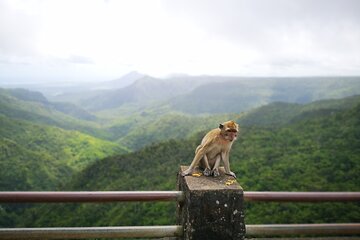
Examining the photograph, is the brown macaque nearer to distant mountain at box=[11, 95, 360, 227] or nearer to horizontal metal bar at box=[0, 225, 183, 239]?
horizontal metal bar at box=[0, 225, 183, 239]

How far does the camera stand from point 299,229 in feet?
10.8

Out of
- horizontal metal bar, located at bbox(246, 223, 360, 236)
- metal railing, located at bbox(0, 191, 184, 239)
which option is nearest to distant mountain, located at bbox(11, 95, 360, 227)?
horizontal metal bar, located at bbox(246, 223, 360, 236)

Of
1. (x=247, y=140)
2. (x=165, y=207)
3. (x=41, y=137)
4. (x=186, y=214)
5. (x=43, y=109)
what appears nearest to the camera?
(x=186, y=214)

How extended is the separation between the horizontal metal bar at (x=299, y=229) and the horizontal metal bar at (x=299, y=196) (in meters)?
0.29

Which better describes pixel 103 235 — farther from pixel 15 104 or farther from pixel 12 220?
pixel 15 104

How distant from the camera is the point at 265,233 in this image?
3.24m

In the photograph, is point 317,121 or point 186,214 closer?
point 186,214

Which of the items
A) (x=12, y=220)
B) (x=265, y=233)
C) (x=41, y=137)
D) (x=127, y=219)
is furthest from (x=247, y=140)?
(x=41, y=137)

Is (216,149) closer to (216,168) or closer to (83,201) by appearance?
(216,168)

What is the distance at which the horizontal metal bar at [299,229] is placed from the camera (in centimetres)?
321

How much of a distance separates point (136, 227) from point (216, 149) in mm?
1450

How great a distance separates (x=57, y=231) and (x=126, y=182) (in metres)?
52.0

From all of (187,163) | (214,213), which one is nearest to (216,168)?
(214,213)

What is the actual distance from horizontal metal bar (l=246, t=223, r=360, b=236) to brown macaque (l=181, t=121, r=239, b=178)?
0.73 metres
